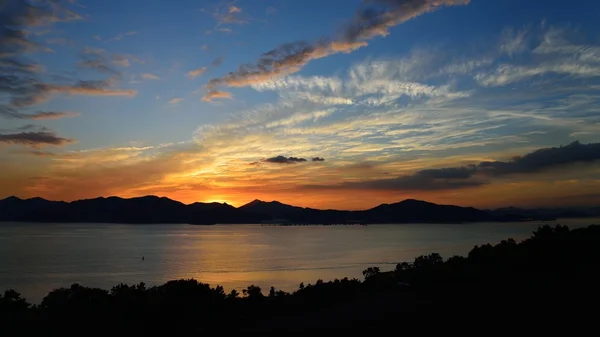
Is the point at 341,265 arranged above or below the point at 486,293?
below

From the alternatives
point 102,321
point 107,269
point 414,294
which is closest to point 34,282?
point 107,269

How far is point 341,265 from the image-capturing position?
75.1 m

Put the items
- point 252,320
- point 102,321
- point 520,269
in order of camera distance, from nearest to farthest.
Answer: point 102,321, point 252,320, point 520,269

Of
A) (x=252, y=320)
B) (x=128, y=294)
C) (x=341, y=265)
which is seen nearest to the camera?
(x=252, y=320)

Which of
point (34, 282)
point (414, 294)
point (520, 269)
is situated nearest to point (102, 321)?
point (414, 294)

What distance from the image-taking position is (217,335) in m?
13.4

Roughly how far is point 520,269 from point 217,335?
14.7 m

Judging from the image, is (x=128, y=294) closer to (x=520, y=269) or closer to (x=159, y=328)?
(x=159, y=328)

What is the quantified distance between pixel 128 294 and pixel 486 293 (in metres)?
14.3

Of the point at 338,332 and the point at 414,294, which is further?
the point at 414,294

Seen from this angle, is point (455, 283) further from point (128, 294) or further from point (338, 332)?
point (128, 294)

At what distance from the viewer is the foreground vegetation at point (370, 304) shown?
13.7 meters

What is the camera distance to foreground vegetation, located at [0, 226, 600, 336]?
1371 cm

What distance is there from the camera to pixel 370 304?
16516mm
